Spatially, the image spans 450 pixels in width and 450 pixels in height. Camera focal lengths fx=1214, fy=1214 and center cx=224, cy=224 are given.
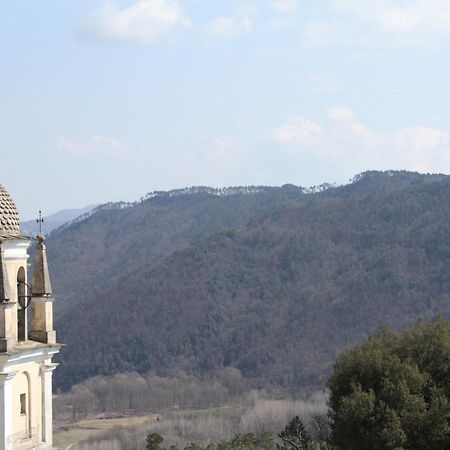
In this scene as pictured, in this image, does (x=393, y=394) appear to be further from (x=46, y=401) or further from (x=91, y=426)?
(x=91, y=426)

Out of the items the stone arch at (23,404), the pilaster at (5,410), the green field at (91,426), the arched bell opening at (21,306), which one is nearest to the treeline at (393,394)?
the stone arch at (23,404)

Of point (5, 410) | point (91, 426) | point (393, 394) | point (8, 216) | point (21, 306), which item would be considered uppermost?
point (8, 216)

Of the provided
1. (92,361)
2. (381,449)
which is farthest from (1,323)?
(92,361)

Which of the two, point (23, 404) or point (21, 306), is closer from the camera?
point (23, 404)

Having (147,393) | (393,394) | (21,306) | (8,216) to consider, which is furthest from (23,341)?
(147,393)

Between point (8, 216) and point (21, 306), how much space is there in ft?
4.84

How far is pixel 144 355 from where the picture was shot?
18675cm

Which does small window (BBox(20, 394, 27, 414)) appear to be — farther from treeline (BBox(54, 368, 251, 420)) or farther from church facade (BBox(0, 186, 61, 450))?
treeline (BBox(54, 368, 251, 420))

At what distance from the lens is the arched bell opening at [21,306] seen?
Result: 1939 centimetres

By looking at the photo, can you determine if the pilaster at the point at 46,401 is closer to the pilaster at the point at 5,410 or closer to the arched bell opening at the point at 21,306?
the arched bell opening at the point at 21,306

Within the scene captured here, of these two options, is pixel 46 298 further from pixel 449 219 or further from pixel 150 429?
pixel 449 219

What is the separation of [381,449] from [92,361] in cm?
15116

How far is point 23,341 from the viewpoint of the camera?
63.4 ft

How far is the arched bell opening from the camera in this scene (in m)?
19.4
